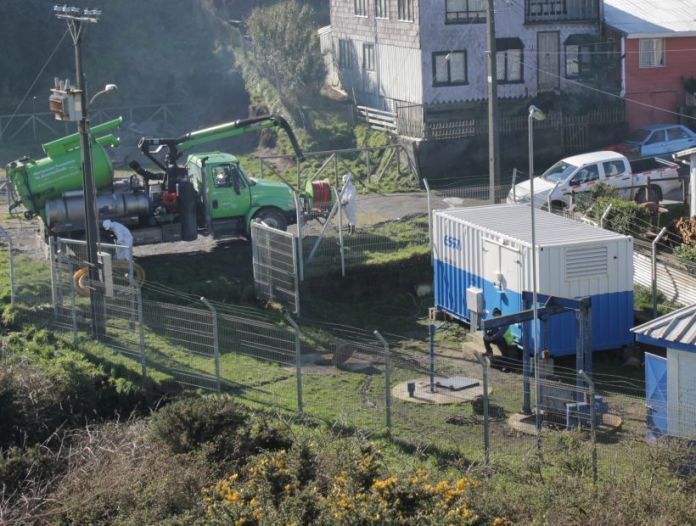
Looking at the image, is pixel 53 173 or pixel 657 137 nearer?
pixel 53 173

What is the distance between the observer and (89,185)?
69.0 feet

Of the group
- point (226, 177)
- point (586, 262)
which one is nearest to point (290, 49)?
point (226, 177)

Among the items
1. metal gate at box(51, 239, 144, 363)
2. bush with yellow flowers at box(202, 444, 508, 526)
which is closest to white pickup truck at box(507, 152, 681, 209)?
metal gate at box(51, 239, 144, 363)

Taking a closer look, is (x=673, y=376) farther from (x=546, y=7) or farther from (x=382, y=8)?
(x=382, y=8)

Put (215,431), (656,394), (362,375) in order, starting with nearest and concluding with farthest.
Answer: (215,431) → (656,394) → (362,375)

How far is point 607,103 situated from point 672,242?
13.6 metres

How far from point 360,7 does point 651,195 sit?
15.3 metres

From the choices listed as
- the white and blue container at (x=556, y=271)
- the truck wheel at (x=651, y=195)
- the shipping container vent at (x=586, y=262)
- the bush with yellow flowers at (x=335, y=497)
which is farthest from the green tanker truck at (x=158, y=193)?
the bush with yellow flowers at (x=335, y=497)

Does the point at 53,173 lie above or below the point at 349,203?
above

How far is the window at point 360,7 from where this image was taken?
1631 inches

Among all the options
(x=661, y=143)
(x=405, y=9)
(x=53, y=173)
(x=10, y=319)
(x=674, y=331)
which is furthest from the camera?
(x=405, y=9)

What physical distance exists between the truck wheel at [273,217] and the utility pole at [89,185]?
745 cm

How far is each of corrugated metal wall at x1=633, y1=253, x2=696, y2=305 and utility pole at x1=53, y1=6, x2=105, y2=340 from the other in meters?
10.9

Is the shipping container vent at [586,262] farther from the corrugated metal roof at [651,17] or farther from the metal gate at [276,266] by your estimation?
the corrugated metal roof at [651,17]
